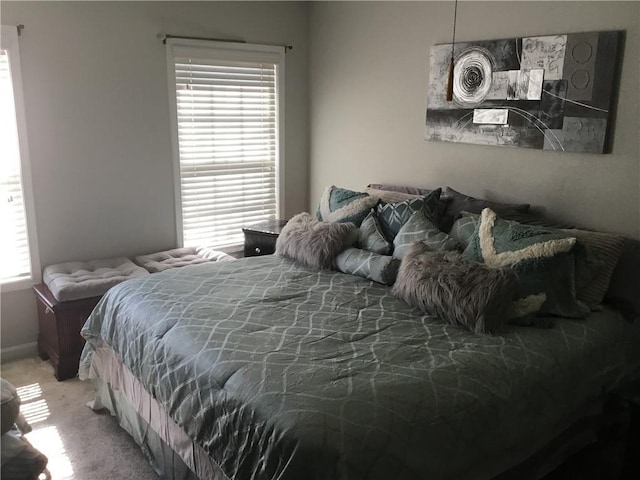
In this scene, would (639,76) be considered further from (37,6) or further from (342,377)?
(37,6)

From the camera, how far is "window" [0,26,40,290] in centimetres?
329

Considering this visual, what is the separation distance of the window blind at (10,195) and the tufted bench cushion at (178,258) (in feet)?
2.35

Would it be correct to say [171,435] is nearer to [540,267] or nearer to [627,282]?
[540,267]

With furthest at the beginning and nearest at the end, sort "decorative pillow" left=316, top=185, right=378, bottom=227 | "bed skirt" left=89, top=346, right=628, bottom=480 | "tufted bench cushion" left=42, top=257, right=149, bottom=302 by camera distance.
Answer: "decorative pillow" left=316, top=185, right=378, bottom=227 < "tufted bench cushion" left=42, top=257, right=149, bottom=302 < "bed skirt" left=89, top=346, right=628, bottom=480

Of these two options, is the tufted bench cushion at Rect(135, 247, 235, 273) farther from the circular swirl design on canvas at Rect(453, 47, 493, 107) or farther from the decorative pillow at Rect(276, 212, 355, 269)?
the circular swirl design on canvas at Rect(453, 47, 493, 107)

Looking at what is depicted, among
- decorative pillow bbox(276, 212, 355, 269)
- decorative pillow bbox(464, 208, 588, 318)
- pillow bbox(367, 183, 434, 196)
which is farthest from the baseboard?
decorative pillow bbox(464, 208, 588, 318)

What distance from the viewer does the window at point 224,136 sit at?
4062 mm

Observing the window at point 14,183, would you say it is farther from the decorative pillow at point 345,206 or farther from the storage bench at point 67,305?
the decorative pillow at point 345,206

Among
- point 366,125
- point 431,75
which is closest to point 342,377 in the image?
point 431,75

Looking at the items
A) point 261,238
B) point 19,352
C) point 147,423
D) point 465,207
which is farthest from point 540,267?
point 19,352

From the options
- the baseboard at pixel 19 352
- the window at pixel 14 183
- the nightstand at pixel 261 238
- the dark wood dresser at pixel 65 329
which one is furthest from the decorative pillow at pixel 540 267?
the baseboard at pixel 19 352

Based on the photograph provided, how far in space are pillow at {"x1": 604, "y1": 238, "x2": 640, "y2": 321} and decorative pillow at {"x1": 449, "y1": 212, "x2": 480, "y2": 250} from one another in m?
0.69

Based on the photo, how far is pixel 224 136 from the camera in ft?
14.3

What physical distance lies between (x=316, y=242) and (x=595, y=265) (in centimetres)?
142
